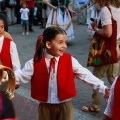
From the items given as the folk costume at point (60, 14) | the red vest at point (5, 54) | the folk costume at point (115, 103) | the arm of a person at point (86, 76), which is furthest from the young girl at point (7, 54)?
the folk costume at point (60, 14)

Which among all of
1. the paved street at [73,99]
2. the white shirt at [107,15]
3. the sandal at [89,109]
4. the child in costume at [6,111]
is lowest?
the paved street at [73,99]

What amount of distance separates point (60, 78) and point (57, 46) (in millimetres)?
288

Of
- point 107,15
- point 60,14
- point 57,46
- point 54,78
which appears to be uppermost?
point 107,15

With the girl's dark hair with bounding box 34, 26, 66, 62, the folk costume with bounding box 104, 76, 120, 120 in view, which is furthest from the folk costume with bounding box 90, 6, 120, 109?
the folk costume with bounding box 104, 76, 120, 120

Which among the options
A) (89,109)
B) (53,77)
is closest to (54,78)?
(53,77)

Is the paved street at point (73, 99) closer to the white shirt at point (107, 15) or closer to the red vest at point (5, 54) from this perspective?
the red vest at point (5, 54)

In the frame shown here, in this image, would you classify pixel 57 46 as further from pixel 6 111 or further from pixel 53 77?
pixel 6 111

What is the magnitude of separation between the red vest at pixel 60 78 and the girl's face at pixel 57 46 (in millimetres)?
60

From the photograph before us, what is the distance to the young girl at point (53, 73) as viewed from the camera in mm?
2877

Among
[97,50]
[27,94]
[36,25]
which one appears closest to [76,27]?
[36,25]

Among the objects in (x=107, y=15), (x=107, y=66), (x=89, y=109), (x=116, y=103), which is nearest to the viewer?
(x=116, y=103)

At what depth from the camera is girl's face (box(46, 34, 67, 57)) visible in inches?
114

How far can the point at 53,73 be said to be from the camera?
2.88 m

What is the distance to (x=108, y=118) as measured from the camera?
91.6 inches
